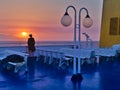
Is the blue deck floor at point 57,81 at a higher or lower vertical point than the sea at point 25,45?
lower

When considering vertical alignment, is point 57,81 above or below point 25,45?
below

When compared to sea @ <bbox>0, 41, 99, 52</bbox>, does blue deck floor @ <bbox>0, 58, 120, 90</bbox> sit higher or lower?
lower

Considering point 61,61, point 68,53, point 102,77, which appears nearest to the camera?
point 102,77

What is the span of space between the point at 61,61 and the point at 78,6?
6.70m

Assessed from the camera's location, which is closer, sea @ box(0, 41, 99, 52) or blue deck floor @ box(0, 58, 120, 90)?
blue deck floor @ box(0, 58, 120, 90)

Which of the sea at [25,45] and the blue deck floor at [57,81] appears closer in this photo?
the blue deck floor at [57,81]

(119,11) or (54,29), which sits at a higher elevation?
(119,11)

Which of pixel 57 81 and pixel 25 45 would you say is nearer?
pixel 57 81

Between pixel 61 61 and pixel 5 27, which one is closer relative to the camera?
pixel 61 61

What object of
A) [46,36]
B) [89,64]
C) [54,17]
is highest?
[54,17]

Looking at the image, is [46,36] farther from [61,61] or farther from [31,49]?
[61,61]

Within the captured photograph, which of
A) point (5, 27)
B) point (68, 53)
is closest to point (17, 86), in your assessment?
point (68, 53)

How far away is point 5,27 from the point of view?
1550 cm

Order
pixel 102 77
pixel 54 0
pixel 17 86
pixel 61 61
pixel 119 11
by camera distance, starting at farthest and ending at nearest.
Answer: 1. pixel 54 0
2. pixel 119 11
3. pixel 61 61
4. pixel 102 77
5. pixel 17 86
